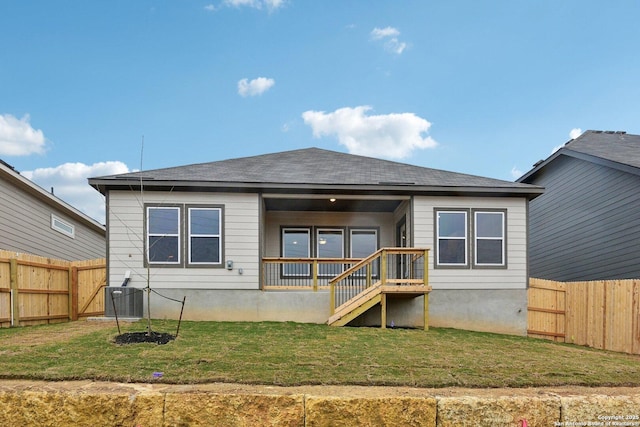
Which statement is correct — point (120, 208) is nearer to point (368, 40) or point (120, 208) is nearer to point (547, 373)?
point (547, 373)

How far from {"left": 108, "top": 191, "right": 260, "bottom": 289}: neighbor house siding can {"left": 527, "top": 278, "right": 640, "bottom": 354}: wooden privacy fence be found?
6.89 meters

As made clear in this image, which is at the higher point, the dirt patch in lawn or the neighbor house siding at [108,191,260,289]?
the neighbor house siding at [108,191,260,289]

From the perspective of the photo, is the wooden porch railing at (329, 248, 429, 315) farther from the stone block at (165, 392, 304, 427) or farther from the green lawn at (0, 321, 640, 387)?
the stone block at (165, 392, 304, 427)

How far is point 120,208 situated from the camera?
905 centimetres

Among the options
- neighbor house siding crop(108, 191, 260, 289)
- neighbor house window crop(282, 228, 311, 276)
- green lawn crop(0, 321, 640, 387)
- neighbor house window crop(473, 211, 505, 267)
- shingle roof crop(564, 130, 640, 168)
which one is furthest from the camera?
neighbor house window crop(282, 228, 311, 276)

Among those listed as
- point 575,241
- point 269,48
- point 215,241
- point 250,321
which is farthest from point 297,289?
point 269,48

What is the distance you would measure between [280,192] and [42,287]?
5708 mm

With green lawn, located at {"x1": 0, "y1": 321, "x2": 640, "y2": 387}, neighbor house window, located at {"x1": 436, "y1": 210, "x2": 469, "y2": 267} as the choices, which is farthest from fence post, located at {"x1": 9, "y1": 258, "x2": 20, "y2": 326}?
neighbor house window, located at {"x1": 436, "y1": 210, "x2": 469, "y2": 267}

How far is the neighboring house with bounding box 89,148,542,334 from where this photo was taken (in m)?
9.04

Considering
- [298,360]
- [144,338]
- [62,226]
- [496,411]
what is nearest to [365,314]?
[298,360]

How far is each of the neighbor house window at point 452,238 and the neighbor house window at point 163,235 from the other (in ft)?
20.4

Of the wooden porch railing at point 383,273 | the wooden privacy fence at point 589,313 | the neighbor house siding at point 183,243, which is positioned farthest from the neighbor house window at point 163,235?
the wooden privacy fence at point 589,313

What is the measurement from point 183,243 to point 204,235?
506 mm

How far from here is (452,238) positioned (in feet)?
31.6
